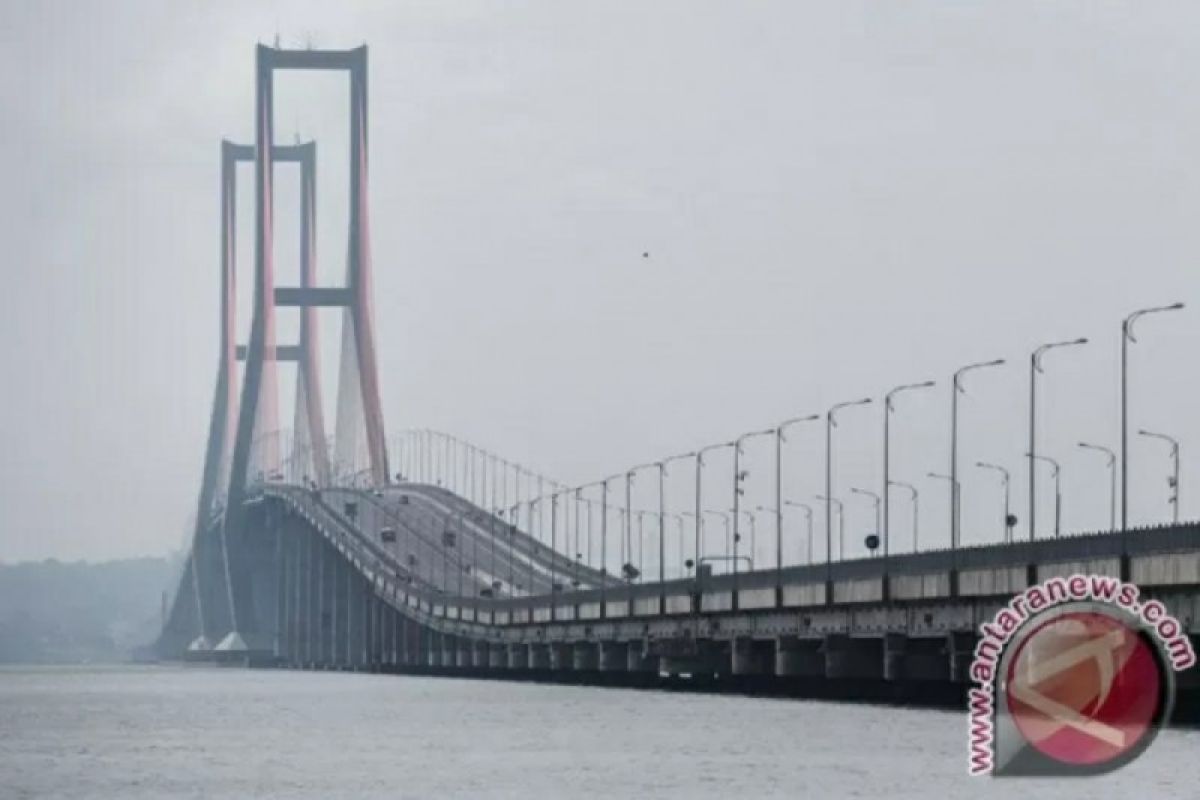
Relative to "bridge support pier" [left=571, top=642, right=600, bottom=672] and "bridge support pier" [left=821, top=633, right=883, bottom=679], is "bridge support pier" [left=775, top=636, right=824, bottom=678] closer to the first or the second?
"bridge support pier" [left=821, top=633, right=883, bottom=679]

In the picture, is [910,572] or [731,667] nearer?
[910,572]

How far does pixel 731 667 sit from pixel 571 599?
1261 inches

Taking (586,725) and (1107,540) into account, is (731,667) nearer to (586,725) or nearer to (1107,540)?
(586,725)

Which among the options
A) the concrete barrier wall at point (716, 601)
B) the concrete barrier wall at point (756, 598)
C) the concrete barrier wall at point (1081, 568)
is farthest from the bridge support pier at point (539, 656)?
the concrete barrier wall at point (1081, 568)

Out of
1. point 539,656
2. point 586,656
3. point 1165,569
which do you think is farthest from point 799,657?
point 539,656

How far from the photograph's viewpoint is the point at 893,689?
432 ft

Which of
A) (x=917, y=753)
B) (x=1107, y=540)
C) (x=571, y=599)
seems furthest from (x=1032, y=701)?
(x=571, y=599)

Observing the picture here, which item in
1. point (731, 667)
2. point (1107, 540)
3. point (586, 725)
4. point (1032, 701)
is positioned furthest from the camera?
point (731, 667)

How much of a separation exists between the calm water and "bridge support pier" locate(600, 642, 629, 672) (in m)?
27.9

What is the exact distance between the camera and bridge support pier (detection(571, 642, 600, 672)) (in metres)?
184

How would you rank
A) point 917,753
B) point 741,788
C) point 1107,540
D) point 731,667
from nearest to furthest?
point 741,788 → point 917,753 → point 1107,540 → point 731,667

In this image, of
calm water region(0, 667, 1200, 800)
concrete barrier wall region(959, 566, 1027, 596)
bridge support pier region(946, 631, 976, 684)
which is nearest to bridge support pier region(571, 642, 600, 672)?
calm water region(0, 667, 1200, 800)

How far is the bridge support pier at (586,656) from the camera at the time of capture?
183512 millimetres

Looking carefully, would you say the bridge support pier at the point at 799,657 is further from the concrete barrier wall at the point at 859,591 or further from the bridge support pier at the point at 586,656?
the bridge support pier at the point at 586,656
